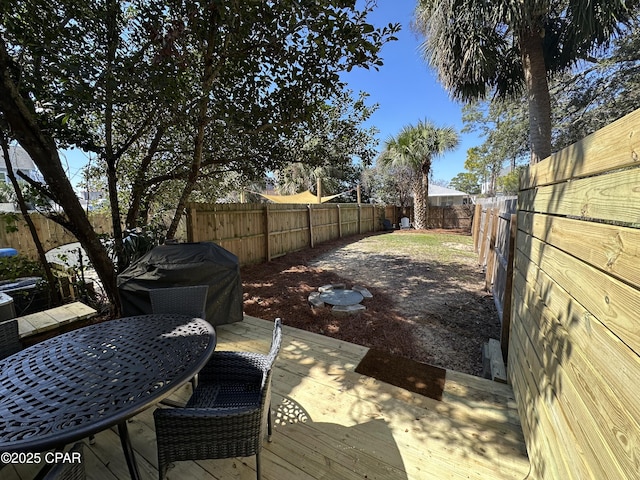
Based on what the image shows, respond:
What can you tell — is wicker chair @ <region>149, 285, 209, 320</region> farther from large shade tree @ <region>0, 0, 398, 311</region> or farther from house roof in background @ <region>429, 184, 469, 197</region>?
house roof in background @ <region>429, 184, 469, 197</region>

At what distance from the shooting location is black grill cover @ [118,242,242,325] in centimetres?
283

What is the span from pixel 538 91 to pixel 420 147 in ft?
25.7

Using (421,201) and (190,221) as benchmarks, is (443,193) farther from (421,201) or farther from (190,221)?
(190,221)

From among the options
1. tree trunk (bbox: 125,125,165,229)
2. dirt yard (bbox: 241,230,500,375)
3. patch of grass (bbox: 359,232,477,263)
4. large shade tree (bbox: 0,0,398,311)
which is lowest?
dirt yard (bbox: 241,230,500,375)

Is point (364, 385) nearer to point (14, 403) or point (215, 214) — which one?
point (14, 403)

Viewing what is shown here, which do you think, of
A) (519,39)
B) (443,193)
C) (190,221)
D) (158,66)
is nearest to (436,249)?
(519,39)

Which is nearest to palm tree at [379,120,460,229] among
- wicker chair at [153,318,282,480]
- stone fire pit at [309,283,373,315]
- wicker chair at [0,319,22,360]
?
stone fire pit at [309,283,373,315]

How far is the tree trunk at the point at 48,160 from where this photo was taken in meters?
2.39

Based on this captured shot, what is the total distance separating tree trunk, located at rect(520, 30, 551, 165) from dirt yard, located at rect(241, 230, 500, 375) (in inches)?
114

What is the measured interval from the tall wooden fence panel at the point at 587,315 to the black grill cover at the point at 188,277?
9.60 ft

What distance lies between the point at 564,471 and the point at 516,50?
7.96 m

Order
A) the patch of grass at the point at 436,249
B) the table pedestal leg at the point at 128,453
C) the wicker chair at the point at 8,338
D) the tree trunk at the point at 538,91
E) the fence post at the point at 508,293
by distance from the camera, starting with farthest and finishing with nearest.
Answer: the patch of grass at the point at 436,249
the tree trunk at the point at 538,91
the fence post at the point at 508,293
the wicker chair at the point at 8,338
the table pedestal leg at the point at 128,453

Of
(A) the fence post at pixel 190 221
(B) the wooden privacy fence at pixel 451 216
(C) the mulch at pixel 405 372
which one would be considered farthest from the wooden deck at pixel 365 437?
(B) the wooden privacy fence at pixel 451 216

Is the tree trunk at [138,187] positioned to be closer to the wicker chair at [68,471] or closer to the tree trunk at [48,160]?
the tree trunk at [48,160]
